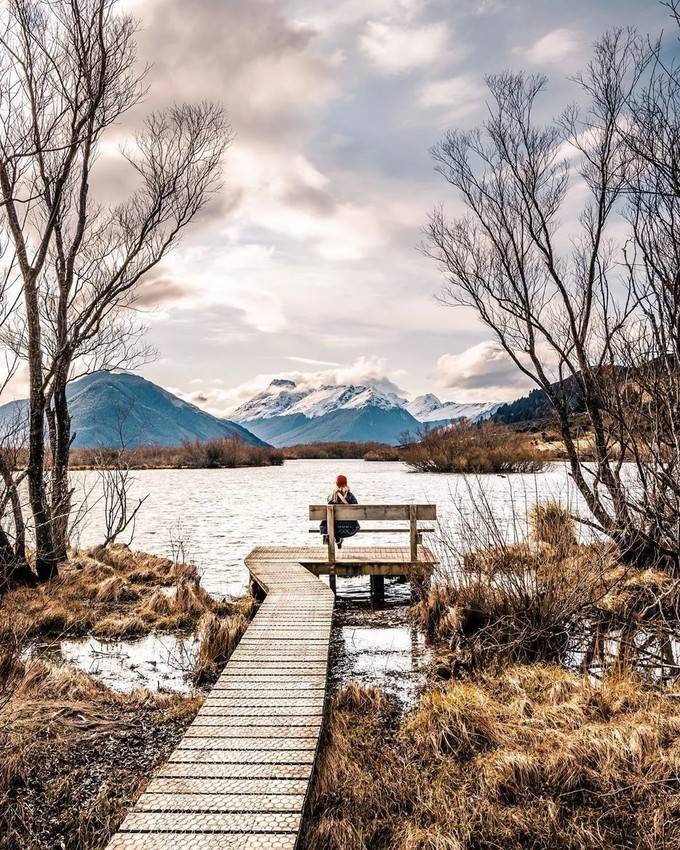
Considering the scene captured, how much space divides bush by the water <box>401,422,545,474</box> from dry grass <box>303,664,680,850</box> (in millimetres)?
34791

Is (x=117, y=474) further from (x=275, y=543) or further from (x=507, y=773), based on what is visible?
(x=507, y=773)

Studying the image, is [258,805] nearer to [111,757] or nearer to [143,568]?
A: [111,757]

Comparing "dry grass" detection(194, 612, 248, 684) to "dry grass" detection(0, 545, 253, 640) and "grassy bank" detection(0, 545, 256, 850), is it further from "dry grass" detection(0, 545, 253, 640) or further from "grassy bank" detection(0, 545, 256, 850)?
"dry grass" detection(0, 545, 253, 640)

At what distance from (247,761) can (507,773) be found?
1.92m

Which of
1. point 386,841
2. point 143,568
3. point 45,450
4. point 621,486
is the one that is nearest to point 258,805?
point 386,841

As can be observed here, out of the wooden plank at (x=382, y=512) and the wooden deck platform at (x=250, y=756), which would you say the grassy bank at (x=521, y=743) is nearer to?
the wooden deck platform at (x=250, y=756)

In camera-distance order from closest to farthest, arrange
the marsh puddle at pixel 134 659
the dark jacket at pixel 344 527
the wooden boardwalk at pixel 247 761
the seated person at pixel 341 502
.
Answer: the wooden boardwalk at pixel 247 761 < the marsh puddle at pixel 134 659 < the seated person at pixel 341 502 < the dark jacket at pixel 344 527

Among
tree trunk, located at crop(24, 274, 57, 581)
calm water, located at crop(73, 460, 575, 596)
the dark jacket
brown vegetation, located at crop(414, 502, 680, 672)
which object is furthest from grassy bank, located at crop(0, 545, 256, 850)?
brown vegetation, located at crop(414, 502, 680, 672)

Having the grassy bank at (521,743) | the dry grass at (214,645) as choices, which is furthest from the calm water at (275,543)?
the grassy bank at (521,743)

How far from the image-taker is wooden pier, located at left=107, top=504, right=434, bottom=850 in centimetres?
366

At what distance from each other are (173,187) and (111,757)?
924cm

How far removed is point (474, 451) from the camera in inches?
1699

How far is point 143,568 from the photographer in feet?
42.1

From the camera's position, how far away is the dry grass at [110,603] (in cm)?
926
